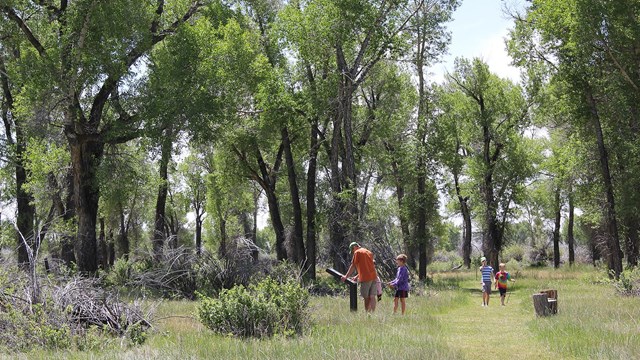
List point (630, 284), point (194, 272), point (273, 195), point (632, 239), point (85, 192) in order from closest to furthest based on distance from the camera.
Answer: point (630, 284)
point (194, 272)
point (85, 192)
point (632, 239)
point (273, 195)

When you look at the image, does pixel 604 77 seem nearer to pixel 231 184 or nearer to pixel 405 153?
pixel 405 153

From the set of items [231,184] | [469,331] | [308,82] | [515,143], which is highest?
[308,82]

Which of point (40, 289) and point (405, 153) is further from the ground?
point (405, 153)

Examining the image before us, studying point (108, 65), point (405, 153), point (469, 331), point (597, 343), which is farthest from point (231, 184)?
point (597, 343)

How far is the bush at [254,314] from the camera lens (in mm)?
10703

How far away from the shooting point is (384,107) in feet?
114

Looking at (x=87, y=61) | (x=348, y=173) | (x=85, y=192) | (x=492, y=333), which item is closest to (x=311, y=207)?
(x=348, y=173)

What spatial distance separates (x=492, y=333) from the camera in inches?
483

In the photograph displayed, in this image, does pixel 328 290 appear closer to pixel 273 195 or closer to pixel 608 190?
pixel 608 190

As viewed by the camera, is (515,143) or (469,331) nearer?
(469,331)

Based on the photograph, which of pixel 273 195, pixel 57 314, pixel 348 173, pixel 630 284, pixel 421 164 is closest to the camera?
pixel 57 314

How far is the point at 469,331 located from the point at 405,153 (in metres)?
19.1

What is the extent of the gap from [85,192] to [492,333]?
15548 millimetres

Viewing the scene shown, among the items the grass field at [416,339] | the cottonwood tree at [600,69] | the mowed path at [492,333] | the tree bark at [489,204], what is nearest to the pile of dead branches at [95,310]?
the grass field at [416,339]
